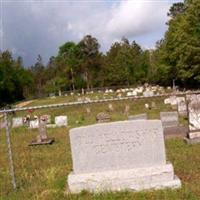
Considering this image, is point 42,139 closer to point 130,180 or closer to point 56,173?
point 56,173

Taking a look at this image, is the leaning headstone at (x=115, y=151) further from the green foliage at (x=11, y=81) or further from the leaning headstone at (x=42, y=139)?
the green foliage at (x=11, y=81)

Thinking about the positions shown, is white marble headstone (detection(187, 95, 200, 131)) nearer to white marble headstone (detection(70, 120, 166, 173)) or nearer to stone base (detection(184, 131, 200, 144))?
stone base (detection(184, 131, 200, 144))

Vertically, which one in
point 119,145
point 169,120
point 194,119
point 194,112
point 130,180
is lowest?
point 169,120

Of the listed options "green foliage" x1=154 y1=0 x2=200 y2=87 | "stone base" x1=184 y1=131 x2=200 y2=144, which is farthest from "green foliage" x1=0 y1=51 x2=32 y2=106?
"stone base" x1=184 y1=131 x2=200 y2=144

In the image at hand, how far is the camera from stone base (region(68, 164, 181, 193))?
26.5 feet

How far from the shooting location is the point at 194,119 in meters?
14.9

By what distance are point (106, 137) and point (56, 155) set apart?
6033 millimetres

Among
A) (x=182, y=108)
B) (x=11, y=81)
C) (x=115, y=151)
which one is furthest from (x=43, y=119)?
(x=11, y=81)

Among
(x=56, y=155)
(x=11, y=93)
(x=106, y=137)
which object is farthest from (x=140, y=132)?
(x=11, y=93)

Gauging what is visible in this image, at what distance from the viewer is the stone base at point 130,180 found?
8062mm

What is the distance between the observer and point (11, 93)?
85.4 metres

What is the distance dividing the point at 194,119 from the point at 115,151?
728 centimetres

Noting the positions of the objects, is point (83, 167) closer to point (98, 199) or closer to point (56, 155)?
point (98, 199)

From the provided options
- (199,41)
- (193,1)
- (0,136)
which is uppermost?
(193,1)
